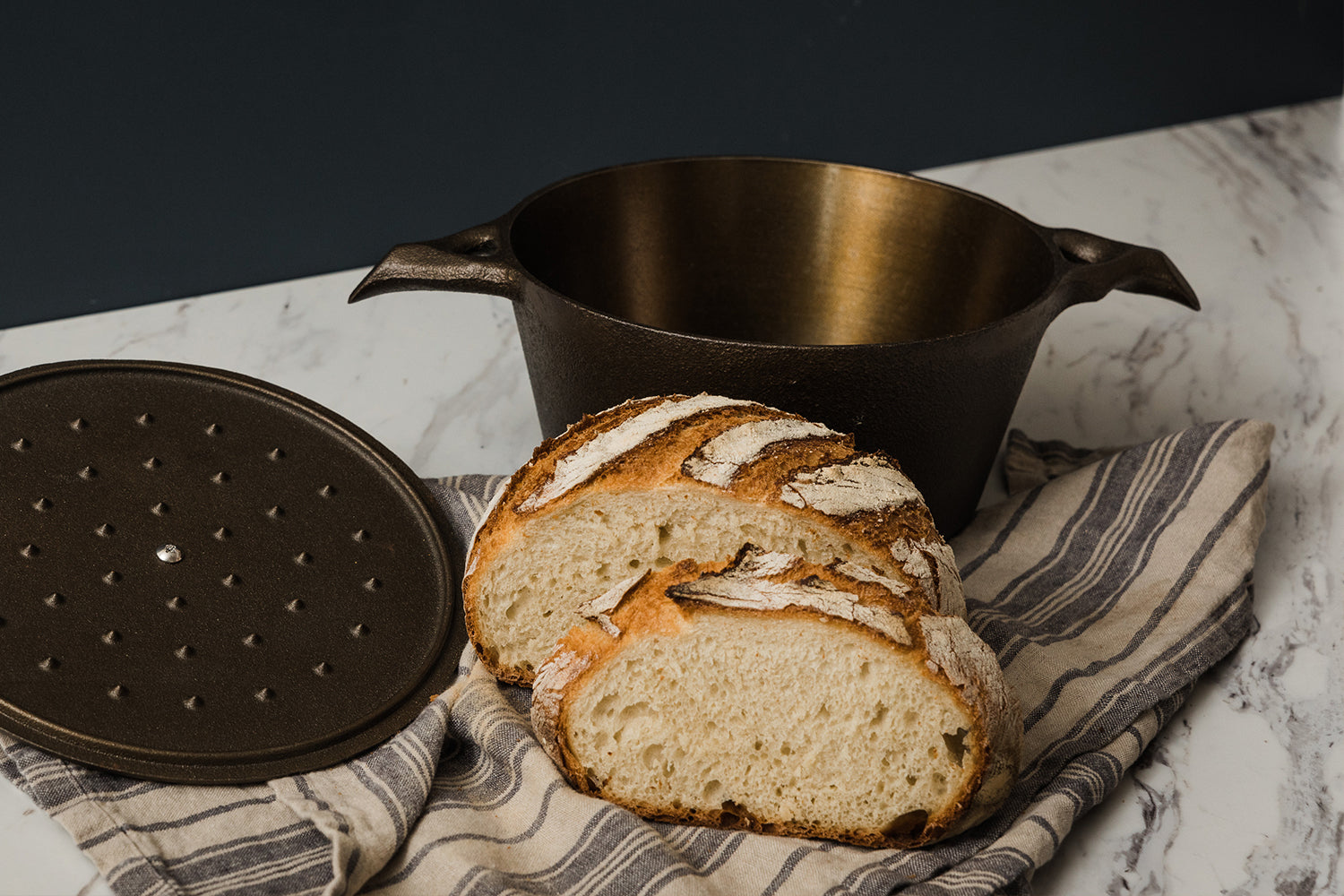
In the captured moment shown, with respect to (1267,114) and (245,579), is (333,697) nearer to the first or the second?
(245,579)

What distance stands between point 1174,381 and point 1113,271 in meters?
0.58

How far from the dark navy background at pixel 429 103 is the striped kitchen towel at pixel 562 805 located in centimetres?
72

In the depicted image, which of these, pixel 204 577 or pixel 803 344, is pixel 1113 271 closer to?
pixel 803 344

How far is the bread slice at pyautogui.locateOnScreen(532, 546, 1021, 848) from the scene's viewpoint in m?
0.94

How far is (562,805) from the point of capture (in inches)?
38.8

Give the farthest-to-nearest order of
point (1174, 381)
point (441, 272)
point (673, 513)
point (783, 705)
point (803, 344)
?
point (1174, 381), point (803, 344), point (441, 272), point (673, 513), point (783, 705)

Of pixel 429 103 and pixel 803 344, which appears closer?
pixel 803 344

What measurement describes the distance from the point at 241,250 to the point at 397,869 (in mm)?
1148

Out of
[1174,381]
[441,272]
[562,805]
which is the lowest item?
[1174,381]

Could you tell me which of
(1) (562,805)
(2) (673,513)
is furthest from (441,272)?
(1) (562,805)

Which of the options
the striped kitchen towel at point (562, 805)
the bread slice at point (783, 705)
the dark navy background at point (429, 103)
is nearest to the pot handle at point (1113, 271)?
the striped kitchen towel at point (562, 805)

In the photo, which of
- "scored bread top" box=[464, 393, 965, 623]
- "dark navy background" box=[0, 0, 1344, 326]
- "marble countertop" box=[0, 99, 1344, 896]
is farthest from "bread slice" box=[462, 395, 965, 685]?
"dark navy background" box=[0, 0, 1344, 326]

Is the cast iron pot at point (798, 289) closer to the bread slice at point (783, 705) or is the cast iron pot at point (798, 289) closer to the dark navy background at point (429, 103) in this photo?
the bread slice at point (783, 705)

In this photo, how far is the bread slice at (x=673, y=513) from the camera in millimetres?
1046
